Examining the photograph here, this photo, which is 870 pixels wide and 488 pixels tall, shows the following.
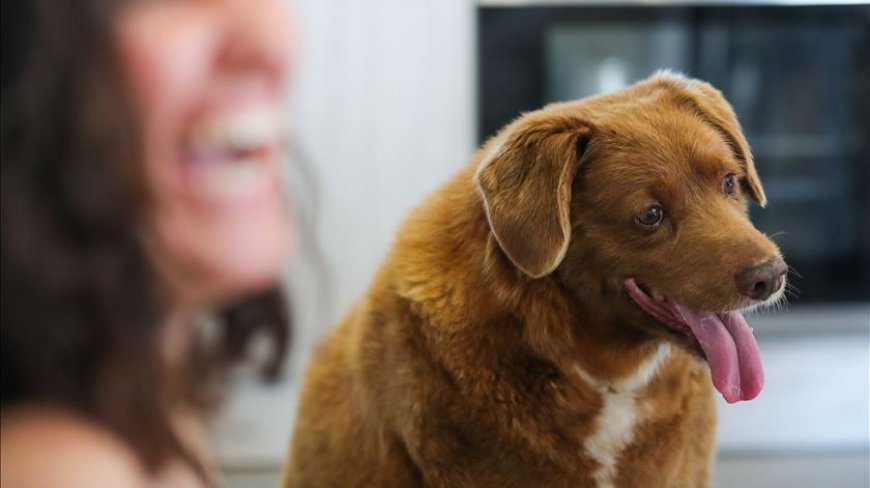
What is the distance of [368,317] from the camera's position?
969 millimetres

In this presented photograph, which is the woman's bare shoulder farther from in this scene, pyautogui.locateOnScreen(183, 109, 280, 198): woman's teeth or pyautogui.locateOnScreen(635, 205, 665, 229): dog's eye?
pyautogui.locateOnScreen(635, 205, 665, 229): dog's eye

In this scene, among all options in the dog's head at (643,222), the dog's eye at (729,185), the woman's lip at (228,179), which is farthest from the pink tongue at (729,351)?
the woman's lip at (228,179)

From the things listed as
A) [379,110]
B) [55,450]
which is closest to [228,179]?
[55,450]

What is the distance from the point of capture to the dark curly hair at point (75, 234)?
34cm

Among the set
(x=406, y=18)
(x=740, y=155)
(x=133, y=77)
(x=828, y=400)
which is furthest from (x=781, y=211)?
(x=133, y=77)

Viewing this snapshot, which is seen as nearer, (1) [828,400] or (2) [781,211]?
(1) [828,400]

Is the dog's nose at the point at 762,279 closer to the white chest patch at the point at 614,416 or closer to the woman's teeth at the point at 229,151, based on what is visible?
the white chest patch at the point at 614,416

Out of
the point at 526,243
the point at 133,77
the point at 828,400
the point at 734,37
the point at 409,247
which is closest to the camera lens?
the point at 133,77

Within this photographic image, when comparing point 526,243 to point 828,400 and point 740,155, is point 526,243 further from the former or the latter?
point 828,400

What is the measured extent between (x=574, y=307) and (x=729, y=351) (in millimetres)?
145

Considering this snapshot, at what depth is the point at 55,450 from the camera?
1.28 ft

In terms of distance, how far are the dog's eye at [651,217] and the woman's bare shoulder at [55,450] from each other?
22.3 inches

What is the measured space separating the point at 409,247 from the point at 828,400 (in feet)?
3.63

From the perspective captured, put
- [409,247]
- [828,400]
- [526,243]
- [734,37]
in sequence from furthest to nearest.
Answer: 1. [734,37]
2. [828,400]
3. [409,247]
4. [526,243]
